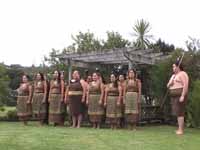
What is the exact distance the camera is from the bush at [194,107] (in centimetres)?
1300

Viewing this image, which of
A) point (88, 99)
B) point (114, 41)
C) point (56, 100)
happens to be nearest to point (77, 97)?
point (88, 99)

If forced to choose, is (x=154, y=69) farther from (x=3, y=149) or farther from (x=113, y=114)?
(x=3, y=149)

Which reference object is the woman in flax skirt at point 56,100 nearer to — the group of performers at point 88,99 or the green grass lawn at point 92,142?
the group of performers at point 88,99

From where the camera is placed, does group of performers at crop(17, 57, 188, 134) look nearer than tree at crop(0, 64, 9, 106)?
Yes

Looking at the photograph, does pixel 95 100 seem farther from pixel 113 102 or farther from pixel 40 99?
pixel 40 99

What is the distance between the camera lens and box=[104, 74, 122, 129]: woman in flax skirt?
1269cm

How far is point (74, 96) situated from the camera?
13117 millimetres

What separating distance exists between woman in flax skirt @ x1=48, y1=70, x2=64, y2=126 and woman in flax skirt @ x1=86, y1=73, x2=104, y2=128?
944 millimetres

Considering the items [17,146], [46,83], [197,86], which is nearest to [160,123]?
[197,86]

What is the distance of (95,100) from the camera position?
1292 cm

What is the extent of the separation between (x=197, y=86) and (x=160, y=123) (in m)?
2.78

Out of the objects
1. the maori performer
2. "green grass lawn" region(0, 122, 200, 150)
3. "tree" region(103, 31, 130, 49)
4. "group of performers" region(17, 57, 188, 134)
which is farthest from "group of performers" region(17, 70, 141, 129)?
"tree" region(103, 31, 130, 49)

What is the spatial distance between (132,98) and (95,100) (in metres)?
1.06

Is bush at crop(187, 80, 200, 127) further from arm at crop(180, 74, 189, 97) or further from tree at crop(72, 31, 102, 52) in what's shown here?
tree at crop(72, 31, 102, 52)
